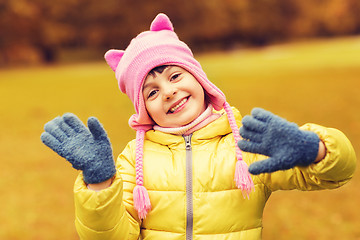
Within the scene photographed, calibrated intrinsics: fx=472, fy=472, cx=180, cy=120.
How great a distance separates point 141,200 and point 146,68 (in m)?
0.48

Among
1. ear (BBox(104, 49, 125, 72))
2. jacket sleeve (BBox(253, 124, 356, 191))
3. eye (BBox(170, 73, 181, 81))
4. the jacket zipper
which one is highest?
ear (BBox(104, 49, 125, 72))

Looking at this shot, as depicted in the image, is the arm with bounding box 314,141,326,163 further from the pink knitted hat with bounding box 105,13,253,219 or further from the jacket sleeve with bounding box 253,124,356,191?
the pink knitted hat with bounding box 105,13,253,219

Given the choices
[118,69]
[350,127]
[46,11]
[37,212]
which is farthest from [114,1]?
[118,69]

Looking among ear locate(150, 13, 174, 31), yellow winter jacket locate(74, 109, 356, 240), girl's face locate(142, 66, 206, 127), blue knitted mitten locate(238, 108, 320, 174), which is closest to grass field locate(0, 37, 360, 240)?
yellow winter jacket locate(74, 109, 356, 240)

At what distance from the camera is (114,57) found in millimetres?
1941

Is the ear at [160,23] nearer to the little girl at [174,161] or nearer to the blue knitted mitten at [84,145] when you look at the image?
the little girl at [174,161]

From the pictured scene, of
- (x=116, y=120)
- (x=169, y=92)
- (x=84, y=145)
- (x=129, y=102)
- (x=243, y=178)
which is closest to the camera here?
(x=84, y=145)

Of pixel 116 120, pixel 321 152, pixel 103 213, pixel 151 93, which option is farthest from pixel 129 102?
pixel 321 152

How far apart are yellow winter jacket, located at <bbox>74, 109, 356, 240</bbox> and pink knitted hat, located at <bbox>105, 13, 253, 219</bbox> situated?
0.05m

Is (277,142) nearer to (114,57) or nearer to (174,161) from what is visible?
(174,161)

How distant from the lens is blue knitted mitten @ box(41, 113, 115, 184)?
1.46 meters

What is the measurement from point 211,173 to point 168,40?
556 millimetres

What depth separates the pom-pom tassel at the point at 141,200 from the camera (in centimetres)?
165

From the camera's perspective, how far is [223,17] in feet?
71.7
